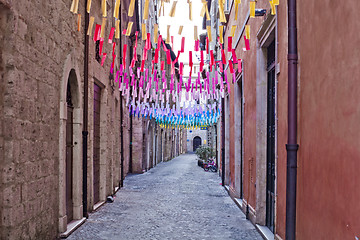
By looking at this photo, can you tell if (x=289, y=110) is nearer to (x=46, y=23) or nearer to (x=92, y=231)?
(x=46, y=23)

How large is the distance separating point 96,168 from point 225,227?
3.83 m

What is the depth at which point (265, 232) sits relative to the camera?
5996 millimetres

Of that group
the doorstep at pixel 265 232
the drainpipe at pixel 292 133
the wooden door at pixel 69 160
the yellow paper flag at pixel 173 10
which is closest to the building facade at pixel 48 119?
the wooden door at pixel 69 160

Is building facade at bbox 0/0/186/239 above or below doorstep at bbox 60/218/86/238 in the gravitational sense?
above

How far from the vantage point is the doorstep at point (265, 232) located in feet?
18.6

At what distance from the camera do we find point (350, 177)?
273 centimetres

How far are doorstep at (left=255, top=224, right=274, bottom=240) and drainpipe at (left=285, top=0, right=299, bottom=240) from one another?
144 cm

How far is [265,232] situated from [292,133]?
2374mm

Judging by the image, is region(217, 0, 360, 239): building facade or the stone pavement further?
the stone pavement

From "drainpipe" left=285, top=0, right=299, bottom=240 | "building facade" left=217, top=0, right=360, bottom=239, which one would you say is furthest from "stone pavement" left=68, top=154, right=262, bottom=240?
"drainpipe" left=285, top=0, right=299, bottom=240

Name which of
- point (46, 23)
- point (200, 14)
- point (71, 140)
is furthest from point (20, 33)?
point (71, 140)

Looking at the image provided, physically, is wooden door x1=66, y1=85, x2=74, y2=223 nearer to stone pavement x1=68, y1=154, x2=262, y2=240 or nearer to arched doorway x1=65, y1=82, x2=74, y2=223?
arched doorway x1=65, y1=82, x2=74, y2=223

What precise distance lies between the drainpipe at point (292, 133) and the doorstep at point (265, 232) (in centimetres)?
144

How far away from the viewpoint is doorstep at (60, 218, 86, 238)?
583cm
